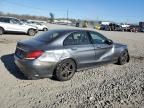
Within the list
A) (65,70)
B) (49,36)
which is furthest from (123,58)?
(49,36)

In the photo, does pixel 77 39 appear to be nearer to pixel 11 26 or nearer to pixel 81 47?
pixel 81 47

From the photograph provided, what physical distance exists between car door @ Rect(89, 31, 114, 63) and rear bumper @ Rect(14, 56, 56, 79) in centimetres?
186

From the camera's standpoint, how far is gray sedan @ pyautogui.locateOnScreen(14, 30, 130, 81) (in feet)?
20.8

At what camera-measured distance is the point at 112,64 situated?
29.9 ft

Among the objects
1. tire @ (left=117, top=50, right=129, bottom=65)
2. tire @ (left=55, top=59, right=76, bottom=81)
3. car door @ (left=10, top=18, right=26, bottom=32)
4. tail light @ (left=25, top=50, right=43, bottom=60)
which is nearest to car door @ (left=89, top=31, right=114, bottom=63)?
tire @ (left=117, top=50, right=129, bottom=65)

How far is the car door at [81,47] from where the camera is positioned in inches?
273

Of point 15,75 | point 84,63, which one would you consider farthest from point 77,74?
point 15,75

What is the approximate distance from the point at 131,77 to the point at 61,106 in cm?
325

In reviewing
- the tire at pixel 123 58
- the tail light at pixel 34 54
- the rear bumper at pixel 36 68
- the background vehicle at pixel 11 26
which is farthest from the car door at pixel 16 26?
the tail light at pixel 34 54

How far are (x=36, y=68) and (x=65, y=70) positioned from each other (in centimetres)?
93

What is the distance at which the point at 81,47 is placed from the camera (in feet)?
23.5

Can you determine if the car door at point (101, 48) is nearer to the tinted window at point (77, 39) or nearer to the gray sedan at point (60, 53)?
the gray sedan at point (60, 53)

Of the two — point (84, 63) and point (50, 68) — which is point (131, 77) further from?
point (50, 68)

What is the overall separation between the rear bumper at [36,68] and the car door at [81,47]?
2.72 ft
